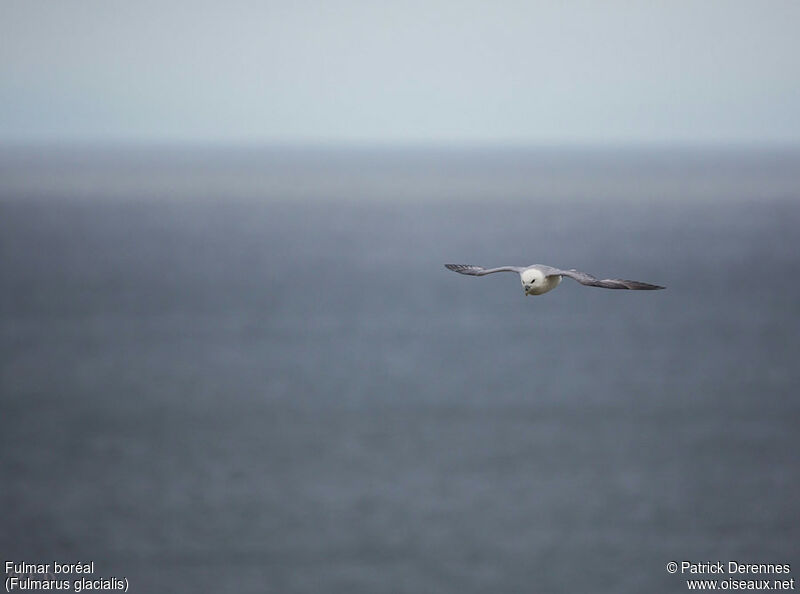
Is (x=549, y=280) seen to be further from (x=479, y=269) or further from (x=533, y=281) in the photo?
(x=479, y=269)

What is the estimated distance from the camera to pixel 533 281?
3812 cm

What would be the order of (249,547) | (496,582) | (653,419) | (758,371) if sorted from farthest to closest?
(758,371)
(653,419)
(249,547)
(496,582)

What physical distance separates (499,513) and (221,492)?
33286 millimetres

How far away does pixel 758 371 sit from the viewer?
191 meters

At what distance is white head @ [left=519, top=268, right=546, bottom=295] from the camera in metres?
37.9

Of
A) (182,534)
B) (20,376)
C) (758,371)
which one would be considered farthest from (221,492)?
(758,371)

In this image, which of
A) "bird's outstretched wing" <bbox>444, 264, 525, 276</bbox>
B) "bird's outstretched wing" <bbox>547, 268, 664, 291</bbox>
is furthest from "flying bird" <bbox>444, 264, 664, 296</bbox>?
"bird's outstretched wing" <bbox>444, 264, 525, 276</bbox>

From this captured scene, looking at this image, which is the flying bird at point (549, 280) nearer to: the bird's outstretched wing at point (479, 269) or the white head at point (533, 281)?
the white head at point (533, 281)

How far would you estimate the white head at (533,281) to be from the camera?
3791cm

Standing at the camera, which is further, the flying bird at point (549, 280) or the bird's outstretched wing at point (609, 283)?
the flying bird at point (549, 280)

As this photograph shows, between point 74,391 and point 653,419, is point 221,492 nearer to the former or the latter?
point 74,391

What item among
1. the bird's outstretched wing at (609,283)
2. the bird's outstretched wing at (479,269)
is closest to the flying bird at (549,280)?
the bird's outstretched wing at (609,283)

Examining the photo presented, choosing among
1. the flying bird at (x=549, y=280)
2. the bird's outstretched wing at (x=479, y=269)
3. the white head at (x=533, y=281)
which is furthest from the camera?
the bird's outstretched wing at (x=479, y=269)

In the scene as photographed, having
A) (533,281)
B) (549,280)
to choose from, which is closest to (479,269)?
(549,280)
